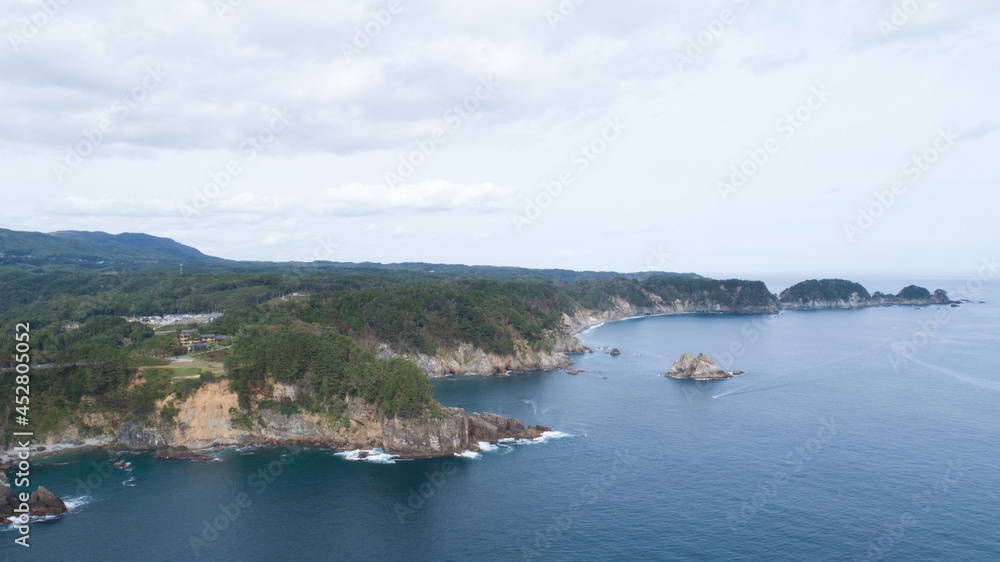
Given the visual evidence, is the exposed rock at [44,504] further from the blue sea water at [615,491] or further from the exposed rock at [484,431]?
the exposed rock at [484,431]

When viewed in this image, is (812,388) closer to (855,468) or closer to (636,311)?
(855,468)

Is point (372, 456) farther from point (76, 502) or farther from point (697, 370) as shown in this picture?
point (697, 370)

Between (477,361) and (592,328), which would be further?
(592,328)

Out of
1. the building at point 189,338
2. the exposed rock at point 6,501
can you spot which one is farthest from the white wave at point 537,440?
the building at point 189,338

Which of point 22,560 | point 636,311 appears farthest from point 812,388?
point 636,311

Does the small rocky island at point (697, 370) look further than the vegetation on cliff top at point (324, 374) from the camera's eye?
Yes

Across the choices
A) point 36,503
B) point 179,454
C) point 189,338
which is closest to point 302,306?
point 189,338
